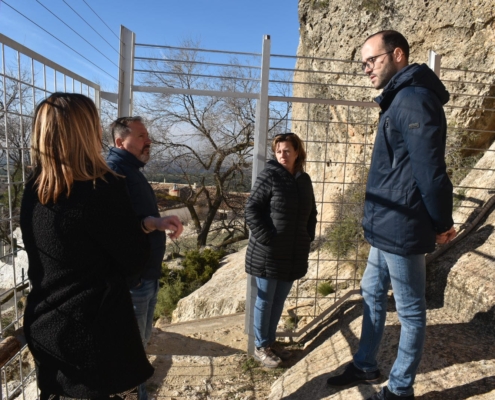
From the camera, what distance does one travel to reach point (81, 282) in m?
1.51

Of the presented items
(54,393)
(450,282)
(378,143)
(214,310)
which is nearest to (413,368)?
(378,143)

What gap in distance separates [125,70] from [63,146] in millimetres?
1891

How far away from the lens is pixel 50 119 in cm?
151

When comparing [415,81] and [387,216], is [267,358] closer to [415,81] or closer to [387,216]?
[387,216]

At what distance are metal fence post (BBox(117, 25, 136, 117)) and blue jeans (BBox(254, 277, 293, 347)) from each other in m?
1.67

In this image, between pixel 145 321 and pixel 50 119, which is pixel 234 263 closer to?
pixel 145 321

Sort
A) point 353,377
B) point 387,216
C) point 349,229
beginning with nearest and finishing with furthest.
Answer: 1. point 387,216
2. point 353,377
3. point 349,229

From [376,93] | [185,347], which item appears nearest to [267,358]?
[185,347]

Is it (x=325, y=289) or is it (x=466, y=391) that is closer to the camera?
(x=466, y=391)

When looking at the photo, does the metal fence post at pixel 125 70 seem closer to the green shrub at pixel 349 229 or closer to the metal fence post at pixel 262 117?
the metal fence post at pixel 262 117

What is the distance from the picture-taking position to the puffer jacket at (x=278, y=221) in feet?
10.1

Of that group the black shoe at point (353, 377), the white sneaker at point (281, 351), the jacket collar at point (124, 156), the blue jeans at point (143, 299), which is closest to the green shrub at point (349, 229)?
the white sneaker at point (281, 351)

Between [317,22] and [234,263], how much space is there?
5168 mm

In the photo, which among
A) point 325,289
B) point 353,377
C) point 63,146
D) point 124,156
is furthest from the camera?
point 325,289
